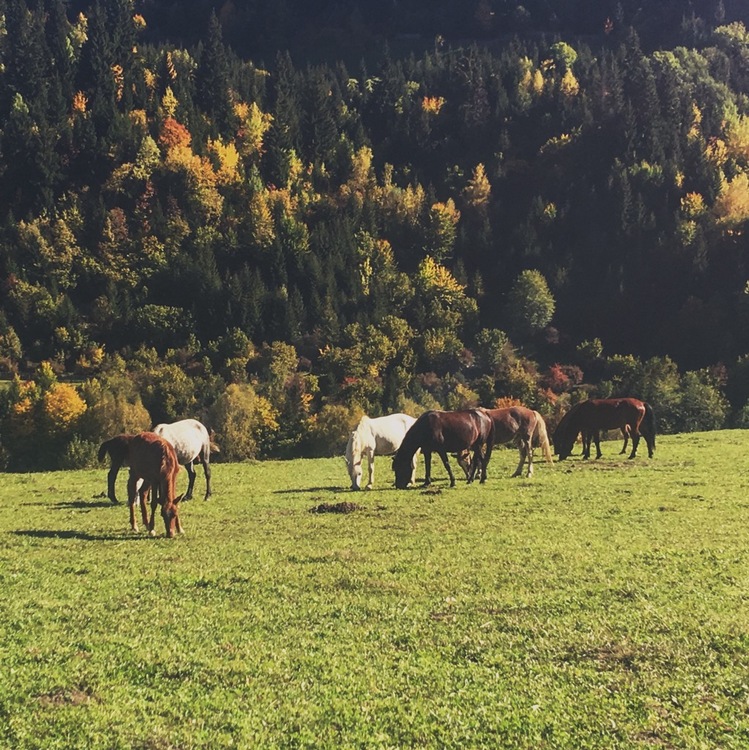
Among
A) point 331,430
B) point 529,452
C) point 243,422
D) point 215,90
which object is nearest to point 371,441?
point 529,452

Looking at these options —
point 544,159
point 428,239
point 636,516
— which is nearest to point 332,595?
point 636,516

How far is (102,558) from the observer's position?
45.1 feet

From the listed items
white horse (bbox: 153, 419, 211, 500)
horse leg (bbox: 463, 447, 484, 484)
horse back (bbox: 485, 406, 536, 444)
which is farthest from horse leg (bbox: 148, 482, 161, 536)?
horse back (bbox: 485, 406, 536, 444)

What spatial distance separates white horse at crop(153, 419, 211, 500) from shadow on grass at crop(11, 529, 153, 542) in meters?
4.90

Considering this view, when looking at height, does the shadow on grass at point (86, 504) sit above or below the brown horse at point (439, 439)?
below

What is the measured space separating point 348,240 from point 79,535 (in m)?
114

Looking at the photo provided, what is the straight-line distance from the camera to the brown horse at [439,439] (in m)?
23.1

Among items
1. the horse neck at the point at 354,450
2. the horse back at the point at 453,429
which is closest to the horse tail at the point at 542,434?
the horse back at the point at 453,429

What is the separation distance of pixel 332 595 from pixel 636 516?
8.83m

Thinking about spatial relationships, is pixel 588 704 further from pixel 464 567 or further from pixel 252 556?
pixel 252 556

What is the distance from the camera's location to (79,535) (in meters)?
16.4

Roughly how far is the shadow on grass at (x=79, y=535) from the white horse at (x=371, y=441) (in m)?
8.91

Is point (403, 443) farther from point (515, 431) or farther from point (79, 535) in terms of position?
point (79, 535)

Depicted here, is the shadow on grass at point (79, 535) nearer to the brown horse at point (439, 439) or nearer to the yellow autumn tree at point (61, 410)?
the brown horse at point (439, 439)
